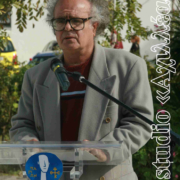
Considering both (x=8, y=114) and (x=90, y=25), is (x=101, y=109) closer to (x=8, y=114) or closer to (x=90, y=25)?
(x=90, y=25)

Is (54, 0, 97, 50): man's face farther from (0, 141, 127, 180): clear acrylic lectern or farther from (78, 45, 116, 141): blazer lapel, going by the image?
(0, 141, 127, 180): clear acrylic lectern

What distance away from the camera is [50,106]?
2271 mm

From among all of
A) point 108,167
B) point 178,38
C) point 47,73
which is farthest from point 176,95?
point 108,167

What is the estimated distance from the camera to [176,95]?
459 cm

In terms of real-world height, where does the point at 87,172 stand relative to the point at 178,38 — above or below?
below

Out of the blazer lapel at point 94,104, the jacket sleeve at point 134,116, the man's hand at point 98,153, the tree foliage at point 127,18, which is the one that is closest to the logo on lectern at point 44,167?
the man's hand at point 98,153

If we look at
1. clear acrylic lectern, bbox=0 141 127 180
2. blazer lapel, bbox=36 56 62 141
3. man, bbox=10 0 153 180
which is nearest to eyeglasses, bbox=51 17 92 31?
man, bbox=10 0 153 180

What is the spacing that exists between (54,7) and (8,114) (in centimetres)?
385

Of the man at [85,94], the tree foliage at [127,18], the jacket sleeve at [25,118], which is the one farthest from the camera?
the tree foliage at [127,18]

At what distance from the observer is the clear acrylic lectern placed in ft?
5.08

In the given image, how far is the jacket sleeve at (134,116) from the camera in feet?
6.53

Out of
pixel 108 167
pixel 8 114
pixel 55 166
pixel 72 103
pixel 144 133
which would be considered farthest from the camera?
pixel 8 114

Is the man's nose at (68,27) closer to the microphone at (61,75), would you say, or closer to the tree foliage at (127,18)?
the microphone at (61,75)

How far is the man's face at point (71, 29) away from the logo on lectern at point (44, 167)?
2.85 ft
